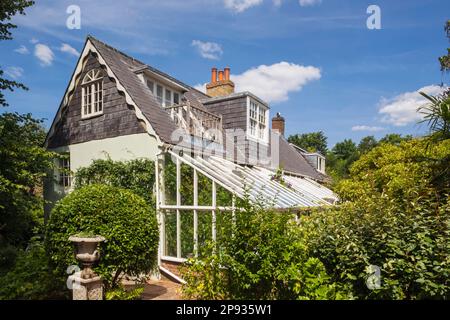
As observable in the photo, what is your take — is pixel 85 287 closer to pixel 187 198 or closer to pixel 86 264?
pixel 86 264

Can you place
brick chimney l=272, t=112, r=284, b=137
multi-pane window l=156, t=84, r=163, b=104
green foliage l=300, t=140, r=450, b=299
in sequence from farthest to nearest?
brick chimney l=272, t=112, r=284, b=137 < multi-pane window l=156, t=84, r=163, b=104 < green foliage l=300, t=140, r=450, b=299

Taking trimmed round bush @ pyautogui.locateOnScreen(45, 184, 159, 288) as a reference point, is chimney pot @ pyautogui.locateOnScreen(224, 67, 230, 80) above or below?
above

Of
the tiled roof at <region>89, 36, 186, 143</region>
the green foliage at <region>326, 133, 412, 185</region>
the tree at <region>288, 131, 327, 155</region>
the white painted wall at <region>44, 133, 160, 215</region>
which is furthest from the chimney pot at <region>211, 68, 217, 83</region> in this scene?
the tree at <region>288, 131, 327, 155</region>

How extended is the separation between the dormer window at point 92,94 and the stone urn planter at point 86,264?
23.5 feet

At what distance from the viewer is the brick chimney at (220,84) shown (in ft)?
72.1

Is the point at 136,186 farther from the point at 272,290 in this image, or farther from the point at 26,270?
the point at 272,290

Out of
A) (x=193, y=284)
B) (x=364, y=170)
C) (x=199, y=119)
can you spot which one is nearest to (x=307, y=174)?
(x=364, y=170)

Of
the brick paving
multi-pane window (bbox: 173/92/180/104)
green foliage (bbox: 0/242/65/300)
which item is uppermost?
multi-pane window (bbox: 173/92/180/104)

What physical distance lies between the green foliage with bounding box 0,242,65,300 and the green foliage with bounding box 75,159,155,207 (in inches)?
135

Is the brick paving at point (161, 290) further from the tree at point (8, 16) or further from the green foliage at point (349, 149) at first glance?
the green foliage at point (349, 149)

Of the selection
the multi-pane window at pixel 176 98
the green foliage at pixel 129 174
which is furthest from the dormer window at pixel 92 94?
the multi-pane window at pixel 176 98

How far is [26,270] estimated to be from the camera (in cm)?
823

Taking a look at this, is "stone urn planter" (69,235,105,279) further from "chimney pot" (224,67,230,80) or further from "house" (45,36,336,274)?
"chimney pot" (224,67,230,80)

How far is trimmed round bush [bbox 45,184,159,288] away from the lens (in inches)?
293
